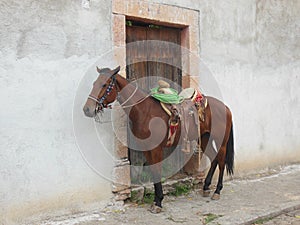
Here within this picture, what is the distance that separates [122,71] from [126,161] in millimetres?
1208

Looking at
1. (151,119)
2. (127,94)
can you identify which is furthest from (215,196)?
(127,94)

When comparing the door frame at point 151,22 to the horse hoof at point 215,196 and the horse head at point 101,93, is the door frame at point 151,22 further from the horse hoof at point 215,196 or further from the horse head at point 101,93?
the horse hoof at point 215,196

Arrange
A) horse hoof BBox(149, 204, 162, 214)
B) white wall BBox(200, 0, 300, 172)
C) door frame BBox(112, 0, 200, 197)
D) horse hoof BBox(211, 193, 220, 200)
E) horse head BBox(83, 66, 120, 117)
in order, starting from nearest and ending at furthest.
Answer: horse head BBox(83, 66, 120, 117)
horse hoof BBox(149, 204, 162, 214)
door frame BBox(112, 0, 200, 197)
horse hoof BBox(211, 193, 220, 200)
white wall BBox(200, 0, 300, 172)

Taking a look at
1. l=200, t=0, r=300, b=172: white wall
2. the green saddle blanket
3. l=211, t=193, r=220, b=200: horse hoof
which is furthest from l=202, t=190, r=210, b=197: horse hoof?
the green saddle blanket

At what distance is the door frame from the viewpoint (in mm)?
4801

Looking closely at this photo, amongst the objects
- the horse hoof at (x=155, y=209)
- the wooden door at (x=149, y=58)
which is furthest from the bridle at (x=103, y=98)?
the horse hoof at (x=155, y=209)

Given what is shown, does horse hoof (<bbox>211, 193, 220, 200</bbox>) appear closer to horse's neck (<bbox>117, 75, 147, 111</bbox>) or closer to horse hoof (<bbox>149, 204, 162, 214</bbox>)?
horse hoof (<bbox>149, 204, 162, 214</bbox>)

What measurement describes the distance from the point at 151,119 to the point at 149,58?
49.2 inches

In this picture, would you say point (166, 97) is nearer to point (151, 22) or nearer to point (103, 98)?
point (103, 98)

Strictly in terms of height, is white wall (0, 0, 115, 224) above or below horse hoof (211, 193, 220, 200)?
above

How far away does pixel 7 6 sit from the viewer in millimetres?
3924

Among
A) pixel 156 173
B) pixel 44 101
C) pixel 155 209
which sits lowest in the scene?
pixel 155 209

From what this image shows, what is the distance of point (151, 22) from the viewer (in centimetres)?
530

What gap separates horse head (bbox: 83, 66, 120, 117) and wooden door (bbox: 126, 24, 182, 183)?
39.9 inches
